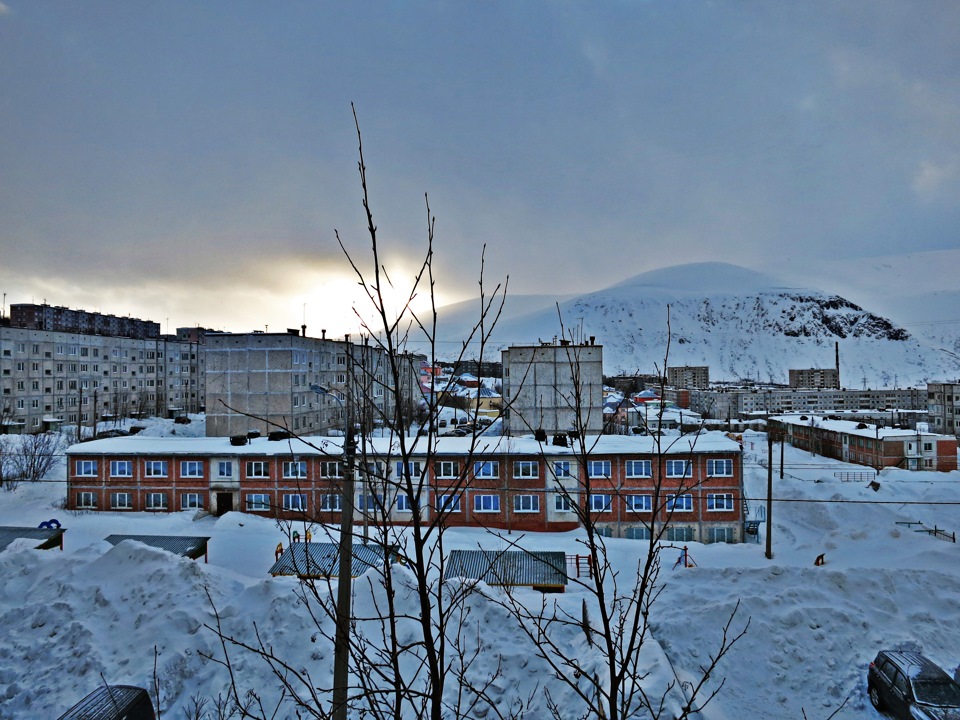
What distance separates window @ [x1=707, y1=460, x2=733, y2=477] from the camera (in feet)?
76.6

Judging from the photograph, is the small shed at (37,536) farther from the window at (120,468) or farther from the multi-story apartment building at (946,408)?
the multi-story apartment building at (946,408)

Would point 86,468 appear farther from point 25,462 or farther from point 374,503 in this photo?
point 374,503

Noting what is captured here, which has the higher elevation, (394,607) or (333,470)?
(333,470)

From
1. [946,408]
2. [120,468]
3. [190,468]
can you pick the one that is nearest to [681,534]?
[190,468]

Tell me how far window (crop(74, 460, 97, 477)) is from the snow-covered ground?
921 centimetres

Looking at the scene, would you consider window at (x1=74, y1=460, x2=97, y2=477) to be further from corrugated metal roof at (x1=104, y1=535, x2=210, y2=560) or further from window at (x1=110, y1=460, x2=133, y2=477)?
corrugated metal roof at (x1=104, y1=535, x2=210, y2=560)

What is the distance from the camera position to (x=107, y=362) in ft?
200

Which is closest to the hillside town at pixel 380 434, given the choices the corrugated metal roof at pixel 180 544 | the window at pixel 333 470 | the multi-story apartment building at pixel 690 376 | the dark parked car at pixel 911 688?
the window at pixel 333 470

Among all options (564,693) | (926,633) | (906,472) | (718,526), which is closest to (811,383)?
(906,472)

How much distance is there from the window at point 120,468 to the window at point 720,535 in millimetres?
27634

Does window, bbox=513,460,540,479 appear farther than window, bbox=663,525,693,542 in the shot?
Yes

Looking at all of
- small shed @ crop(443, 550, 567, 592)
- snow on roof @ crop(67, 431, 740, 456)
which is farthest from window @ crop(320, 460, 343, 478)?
snow on roof @ crop(67, 431, 740, 456)

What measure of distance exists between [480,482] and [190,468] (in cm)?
1423

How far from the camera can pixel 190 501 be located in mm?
25703
